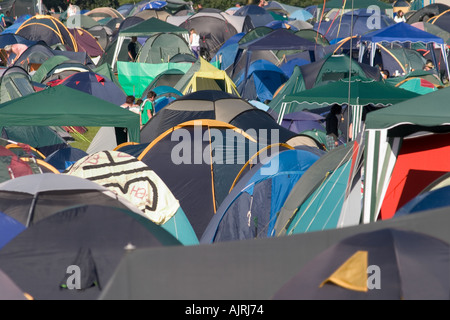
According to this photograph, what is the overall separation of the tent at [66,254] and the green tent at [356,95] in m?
7.46

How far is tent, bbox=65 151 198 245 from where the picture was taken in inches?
345

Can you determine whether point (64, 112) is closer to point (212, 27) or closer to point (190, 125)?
point (190, 125)

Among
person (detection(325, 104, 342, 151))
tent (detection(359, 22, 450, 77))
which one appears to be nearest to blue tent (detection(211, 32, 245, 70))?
tent (detection(359, 22, 450, 77))

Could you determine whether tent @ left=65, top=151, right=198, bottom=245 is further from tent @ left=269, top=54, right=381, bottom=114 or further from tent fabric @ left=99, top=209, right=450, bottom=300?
tent @ left=269, top=54, right=381, bottom=114

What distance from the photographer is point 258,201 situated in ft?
29.8

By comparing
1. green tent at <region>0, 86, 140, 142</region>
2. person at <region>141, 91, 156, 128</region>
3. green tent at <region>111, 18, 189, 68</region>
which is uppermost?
green tent at <region>111, 18, 189, 68</region>

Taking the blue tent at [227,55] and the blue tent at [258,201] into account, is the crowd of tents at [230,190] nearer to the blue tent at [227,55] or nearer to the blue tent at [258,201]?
the blue tent at [258,201]

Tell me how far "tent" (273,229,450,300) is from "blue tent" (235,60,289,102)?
1465 centimetres

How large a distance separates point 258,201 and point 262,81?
35.4ft

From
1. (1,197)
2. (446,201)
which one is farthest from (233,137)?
(446,201)

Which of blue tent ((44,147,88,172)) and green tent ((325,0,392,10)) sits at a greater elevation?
green tent ((325,0,392,10))

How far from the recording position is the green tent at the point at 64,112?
11.5 metres
